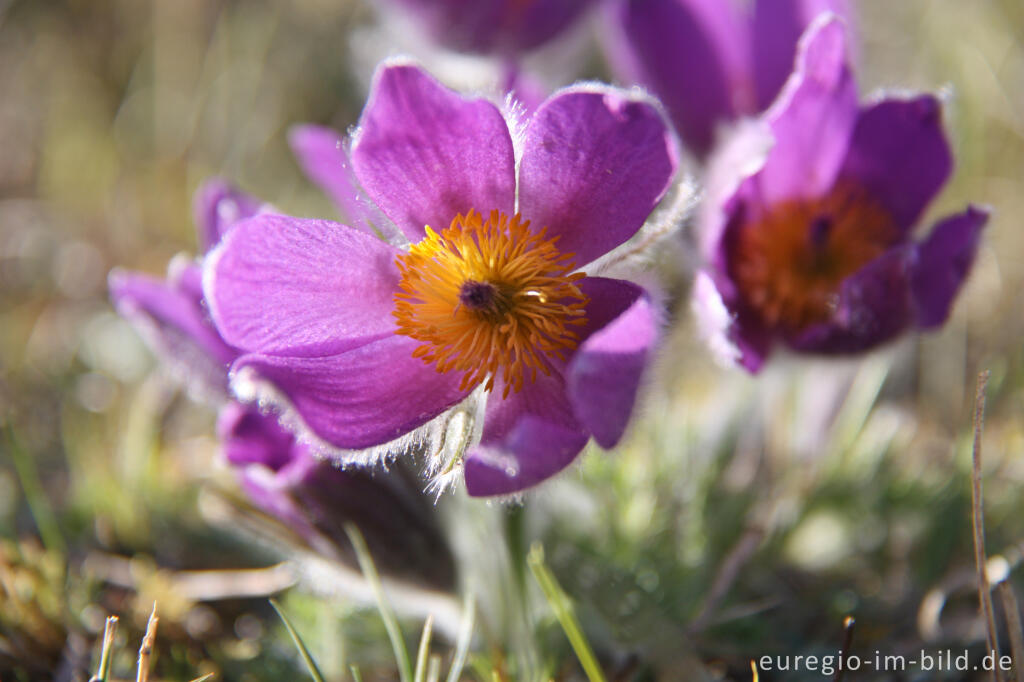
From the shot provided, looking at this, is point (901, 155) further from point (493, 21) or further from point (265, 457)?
point (265, 457)

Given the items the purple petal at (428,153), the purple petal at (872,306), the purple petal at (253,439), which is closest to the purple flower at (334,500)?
the purple petal at (253,439)

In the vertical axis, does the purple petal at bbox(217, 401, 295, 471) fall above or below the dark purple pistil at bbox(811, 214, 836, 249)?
below

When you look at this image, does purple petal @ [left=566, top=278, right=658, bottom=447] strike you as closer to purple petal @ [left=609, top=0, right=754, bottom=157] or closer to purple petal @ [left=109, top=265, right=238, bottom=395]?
purple petal @ [left=109, top=265, right=238, bottom=395]

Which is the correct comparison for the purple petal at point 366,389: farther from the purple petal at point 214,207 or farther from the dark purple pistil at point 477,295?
the purple petal at point 214,207

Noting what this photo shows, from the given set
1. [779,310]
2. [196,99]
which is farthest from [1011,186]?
[196,99]

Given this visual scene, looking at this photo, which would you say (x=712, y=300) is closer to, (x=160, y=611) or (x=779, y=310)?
(x=779, y=310)

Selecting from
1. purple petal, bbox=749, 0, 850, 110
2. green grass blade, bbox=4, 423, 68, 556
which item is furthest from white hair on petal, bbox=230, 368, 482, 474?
purple petal, bbox=749, 0, 850, 110

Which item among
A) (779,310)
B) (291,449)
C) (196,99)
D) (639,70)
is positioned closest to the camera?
(291,449)
